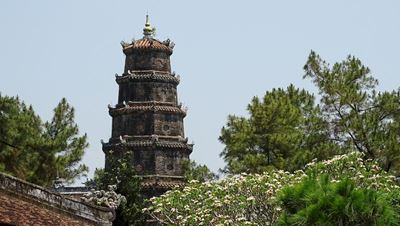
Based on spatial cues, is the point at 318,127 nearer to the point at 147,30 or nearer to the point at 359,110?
the point at 359,110

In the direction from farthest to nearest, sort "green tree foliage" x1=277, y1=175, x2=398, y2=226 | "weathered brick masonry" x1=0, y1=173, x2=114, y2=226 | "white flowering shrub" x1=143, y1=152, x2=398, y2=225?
"white flowering shrub" x1=143, y1=152, x2=398, y2=225 → "weathered brick masonry" x1=0, y1=173, x2=114, y2=226 → "green tree foliage" x1=277, y1=175, x2=398, y2=226

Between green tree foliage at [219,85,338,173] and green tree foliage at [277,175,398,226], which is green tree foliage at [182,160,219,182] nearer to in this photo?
green tree foliage at [219,85,338,173]

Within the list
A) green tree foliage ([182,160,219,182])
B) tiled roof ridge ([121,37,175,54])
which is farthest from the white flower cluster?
tiled roof ridge ([121,37,175,54])

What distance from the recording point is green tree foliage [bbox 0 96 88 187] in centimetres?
4256

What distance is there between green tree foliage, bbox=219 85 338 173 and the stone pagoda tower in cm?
1927

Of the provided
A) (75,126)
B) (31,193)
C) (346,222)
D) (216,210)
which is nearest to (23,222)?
(31,193)

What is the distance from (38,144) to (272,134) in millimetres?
11275

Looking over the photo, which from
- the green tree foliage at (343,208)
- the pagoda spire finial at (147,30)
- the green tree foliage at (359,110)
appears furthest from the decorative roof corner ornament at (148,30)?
the green tree foliage at (343,208)

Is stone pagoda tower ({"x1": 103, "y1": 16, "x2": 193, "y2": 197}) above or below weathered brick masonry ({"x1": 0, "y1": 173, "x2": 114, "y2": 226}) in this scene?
above

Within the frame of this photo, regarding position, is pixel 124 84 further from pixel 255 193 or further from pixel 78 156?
pixel 255 193

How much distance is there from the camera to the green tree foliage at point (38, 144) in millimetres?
42562

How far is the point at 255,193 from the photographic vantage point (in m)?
34.2

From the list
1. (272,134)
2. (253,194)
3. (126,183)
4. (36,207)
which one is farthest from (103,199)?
(272,134)

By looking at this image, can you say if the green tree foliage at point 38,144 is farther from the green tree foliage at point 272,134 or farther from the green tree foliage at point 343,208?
the green tree foliage at point 343,208
